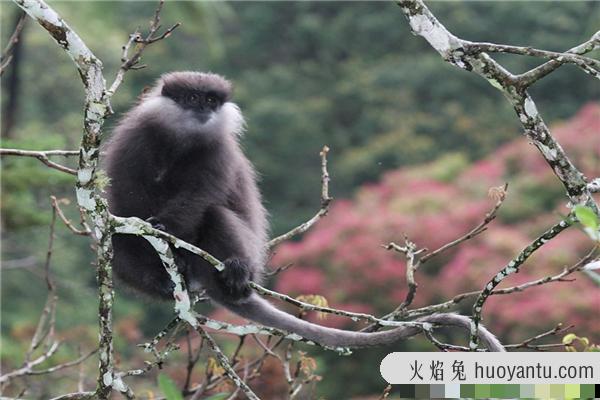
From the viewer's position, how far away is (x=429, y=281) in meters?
9.55

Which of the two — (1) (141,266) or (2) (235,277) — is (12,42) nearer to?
(1) (141,266)

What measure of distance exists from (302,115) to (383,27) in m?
2.43

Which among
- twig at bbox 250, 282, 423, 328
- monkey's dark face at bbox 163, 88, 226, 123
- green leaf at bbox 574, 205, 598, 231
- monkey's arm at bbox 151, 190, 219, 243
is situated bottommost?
green leaf at bbox 574, 205, 598, 231

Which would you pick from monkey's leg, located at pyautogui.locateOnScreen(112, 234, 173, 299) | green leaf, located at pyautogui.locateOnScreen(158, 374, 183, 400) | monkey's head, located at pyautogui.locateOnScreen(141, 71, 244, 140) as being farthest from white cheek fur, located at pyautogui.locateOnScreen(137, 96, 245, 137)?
green leaf, located at pyautogui.locateOnScreen(158, 374, 183, 400)

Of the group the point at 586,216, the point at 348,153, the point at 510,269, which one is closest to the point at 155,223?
the point at 510,269

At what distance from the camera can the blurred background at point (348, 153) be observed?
8094 millimetres

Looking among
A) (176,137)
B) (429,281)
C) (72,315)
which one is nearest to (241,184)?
(176,137)

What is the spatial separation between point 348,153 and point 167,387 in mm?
14360

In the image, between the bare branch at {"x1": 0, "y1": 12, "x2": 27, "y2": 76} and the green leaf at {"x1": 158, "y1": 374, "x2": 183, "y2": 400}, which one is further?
the bare branch at {"x1": 0, "y1": 12, "x2": 27, "y2": 76}

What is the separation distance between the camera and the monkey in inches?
124

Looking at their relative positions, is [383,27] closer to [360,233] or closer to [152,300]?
[360,233]

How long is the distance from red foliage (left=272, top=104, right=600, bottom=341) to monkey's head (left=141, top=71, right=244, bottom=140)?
15.1 ft

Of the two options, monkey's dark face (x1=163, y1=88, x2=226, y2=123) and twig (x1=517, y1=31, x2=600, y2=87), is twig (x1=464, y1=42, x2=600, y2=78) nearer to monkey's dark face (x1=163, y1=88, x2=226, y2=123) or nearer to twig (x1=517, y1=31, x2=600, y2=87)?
twig (x1=517, y1=31, x2=600, y2=87)

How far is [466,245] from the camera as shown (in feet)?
30.9
